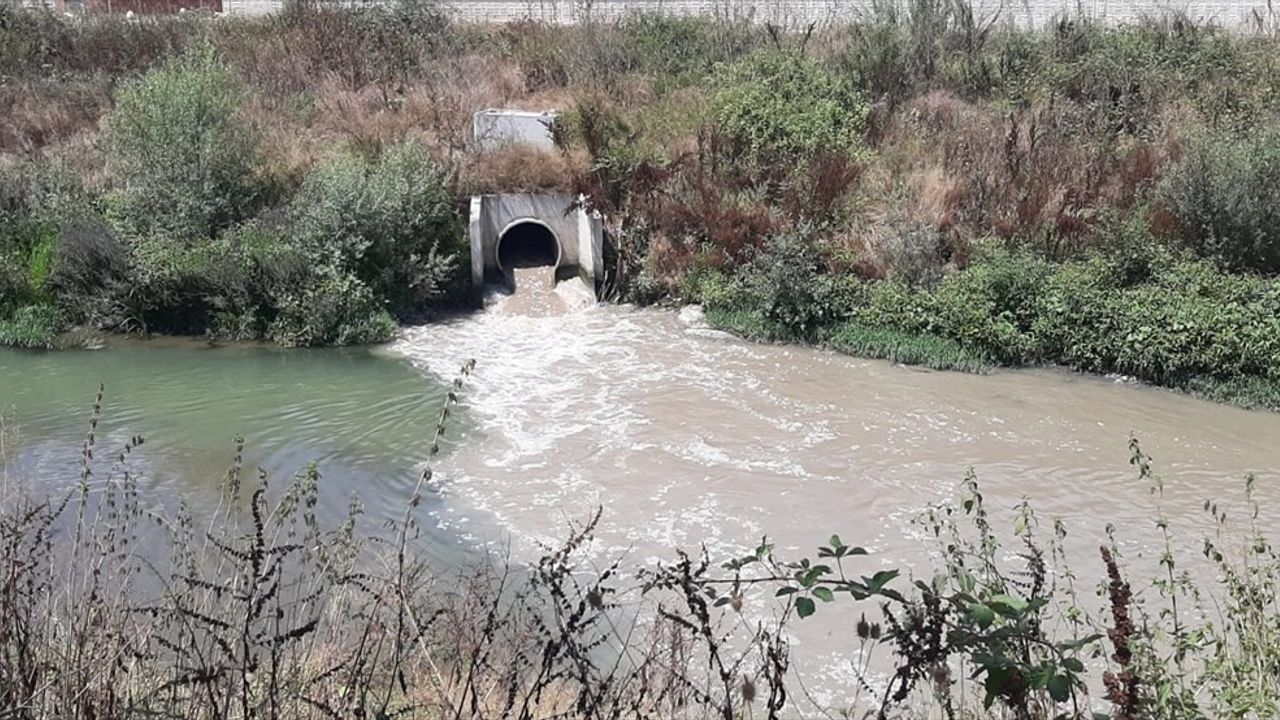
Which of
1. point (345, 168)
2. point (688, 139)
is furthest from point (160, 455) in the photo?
point (688, 139)

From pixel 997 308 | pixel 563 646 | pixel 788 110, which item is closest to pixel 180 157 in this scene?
pixel 788 110

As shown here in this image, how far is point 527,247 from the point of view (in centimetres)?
1919

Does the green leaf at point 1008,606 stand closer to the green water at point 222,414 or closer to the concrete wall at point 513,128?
the green water at point 222,414

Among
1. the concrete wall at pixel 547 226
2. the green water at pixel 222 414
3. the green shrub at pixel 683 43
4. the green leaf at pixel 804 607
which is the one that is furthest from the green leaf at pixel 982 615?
the green shrub at pixel 683 43

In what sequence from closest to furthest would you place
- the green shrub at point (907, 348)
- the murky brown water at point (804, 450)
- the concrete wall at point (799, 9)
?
the murky brown water at point (804, 450) → the green shrub at point (907, 348) → the concrete wall at point (799, 9)

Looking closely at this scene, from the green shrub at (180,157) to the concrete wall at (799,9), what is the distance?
10.8m

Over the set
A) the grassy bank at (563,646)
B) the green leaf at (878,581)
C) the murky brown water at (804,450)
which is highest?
the green leaf at (878,581)

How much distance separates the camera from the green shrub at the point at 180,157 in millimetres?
16672

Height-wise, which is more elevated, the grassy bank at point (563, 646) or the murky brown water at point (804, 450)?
the grassy bank at point (563, 646)

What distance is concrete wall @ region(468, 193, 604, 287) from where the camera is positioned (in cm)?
1747

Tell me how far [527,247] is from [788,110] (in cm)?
518

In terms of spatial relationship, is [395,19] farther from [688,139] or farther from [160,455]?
[160,455]

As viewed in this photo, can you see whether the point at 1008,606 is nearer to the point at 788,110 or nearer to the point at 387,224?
the point at 387,224

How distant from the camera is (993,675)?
2314mm
